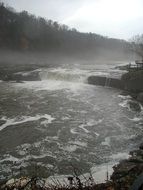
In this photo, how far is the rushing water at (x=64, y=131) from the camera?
34.0 ft

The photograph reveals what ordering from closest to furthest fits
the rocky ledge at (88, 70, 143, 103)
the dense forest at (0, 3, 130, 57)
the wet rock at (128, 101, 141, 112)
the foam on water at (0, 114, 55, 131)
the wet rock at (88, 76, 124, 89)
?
the foam on water at (0, 114, 55, 131)
the wet rock at (128, 101, 141, 112)
the rocky ledge at (88, 70, 143, 103)
the wet rock at (88, 76, 124, 89)
the dense forest at (0, 3, 130, 57)

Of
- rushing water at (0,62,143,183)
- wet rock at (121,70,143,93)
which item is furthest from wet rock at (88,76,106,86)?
rushing water at (0,62,143,183)

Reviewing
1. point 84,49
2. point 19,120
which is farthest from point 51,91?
point 84,49

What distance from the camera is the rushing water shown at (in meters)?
10.4

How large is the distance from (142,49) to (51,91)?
2417 cm

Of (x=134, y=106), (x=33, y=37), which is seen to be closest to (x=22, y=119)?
(x=134, y=106)

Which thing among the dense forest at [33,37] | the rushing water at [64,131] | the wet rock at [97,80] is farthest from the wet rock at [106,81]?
the dense forest at [33,37]

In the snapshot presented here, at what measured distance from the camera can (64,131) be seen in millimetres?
14023

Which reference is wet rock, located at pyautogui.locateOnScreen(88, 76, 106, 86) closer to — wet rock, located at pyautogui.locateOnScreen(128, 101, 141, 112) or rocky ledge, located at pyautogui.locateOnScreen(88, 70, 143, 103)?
rocky ledge, located at pyautogui.locateOnScreen(88, 70, 143, 103)

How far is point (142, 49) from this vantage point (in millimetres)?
44656

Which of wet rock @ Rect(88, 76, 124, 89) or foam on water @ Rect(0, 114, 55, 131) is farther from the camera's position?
wet rock @ Rect(88, 76, 124, 89)

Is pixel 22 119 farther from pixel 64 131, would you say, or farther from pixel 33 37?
pixel 33 37

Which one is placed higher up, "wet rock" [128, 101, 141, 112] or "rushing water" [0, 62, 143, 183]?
"wet rock" [128, 101, 141, 112]

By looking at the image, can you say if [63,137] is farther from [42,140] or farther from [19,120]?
[19,120]
